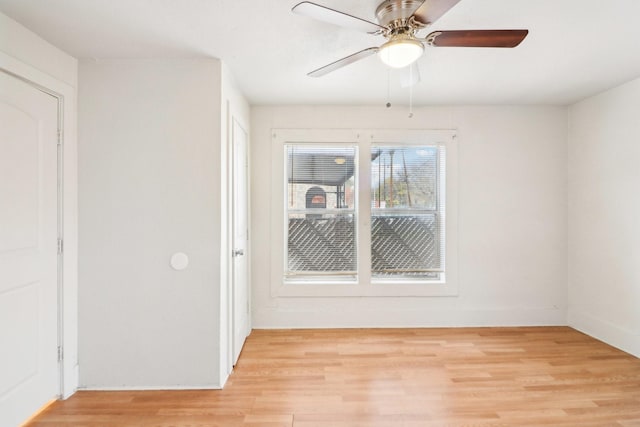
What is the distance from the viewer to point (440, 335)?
3.35m

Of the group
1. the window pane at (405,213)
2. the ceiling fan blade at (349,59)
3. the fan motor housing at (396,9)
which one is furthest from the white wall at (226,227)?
the window pane at (405,213)

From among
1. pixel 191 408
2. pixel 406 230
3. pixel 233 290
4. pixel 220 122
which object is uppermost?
pixel 220 122

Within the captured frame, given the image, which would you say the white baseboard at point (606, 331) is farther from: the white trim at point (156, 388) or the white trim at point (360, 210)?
the white trim at point (156, 388)

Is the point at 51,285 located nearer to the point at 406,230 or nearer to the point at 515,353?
the point at 406,230

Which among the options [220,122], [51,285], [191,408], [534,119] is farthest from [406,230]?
[51,285]

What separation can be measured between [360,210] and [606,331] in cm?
266

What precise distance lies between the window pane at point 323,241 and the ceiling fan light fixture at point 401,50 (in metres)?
2.09

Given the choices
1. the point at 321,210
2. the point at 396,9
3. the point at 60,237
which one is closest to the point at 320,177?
the point at 321,210

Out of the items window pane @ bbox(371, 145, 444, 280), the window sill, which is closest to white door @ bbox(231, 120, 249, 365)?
the window sill

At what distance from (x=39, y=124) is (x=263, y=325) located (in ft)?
8.51

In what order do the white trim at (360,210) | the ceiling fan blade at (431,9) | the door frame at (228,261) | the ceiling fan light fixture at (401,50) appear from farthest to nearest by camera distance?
the white trim at (360,210) → the door frame at (228,261) → the ceiling fan light fixture at (401,50) → the ceiling fan blade at (431,9)

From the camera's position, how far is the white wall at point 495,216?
357cm

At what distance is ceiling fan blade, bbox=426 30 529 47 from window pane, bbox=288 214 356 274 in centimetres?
217

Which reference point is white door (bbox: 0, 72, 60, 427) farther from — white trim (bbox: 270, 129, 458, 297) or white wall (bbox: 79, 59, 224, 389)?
white trim (bbox: 270, 129, 458, 297)
